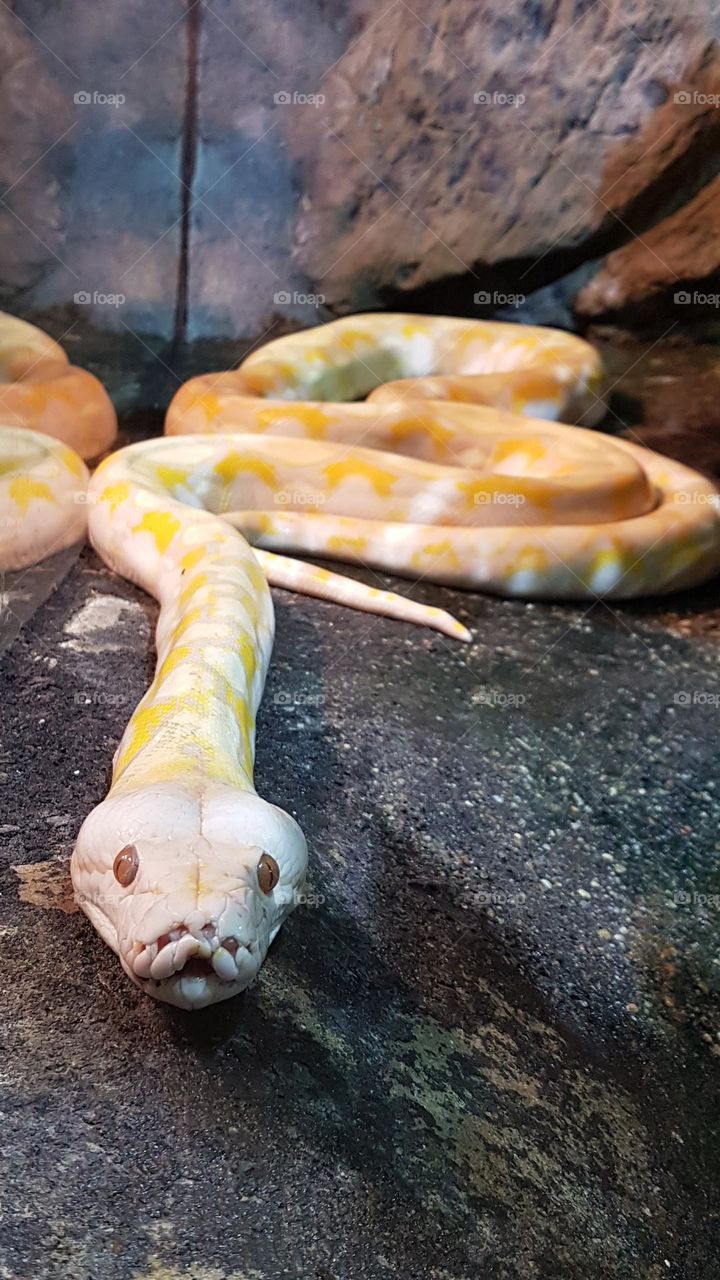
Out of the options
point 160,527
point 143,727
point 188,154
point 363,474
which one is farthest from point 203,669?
point 188,154

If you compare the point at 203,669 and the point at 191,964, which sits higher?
the point at 191,964

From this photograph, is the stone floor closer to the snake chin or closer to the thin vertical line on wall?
the snake chin

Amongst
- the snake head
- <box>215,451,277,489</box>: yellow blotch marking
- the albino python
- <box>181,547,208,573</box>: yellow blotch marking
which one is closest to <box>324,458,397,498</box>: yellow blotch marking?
the albino python

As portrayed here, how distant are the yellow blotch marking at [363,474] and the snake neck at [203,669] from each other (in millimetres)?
842

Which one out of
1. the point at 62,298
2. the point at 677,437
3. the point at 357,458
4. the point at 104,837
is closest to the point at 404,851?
the point at 104,837

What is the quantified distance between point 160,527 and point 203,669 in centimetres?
101

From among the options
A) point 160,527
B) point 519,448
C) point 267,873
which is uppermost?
point 267,873

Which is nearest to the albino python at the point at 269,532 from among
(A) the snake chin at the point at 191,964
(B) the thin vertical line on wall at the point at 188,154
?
(A) the snake chin at the point at 191,964

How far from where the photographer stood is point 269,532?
371 cm

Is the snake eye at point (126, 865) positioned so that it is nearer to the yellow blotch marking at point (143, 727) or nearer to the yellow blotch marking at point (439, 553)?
the yellow blotch marking at point (143, 727)

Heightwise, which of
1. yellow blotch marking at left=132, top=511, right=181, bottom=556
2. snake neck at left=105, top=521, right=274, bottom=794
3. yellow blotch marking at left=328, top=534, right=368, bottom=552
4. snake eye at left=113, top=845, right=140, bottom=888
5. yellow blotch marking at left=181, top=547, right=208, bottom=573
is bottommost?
yellow blotch marking at left=328, top=534, right=368, bottom=552

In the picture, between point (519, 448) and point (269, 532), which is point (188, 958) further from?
point (519, 448)

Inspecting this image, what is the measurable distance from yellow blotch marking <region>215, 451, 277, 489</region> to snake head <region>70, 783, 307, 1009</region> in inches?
82.1

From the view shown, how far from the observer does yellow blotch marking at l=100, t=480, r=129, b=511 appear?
11.1ft
